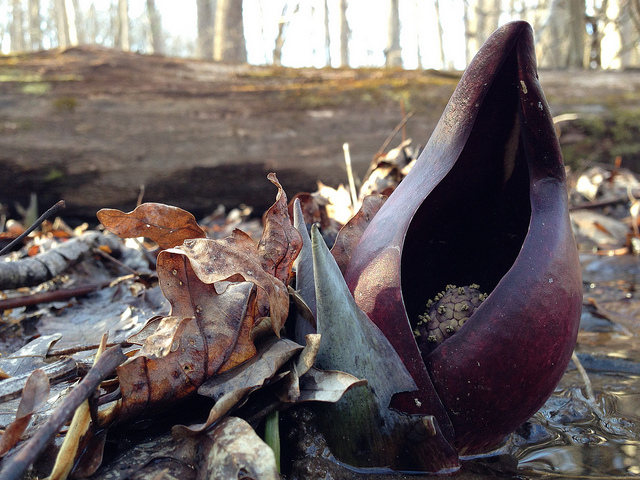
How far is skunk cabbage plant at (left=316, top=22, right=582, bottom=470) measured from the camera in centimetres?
88

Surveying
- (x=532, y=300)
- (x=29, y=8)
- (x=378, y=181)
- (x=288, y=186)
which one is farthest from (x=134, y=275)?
(x=29, y=8)

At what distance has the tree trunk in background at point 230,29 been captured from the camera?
25.8 ft

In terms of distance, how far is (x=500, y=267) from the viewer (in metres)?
1.20

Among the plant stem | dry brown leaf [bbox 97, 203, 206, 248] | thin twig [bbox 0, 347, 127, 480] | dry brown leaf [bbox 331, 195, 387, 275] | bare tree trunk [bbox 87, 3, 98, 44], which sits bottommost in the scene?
the plant stem

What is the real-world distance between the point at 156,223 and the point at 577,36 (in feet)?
16.1

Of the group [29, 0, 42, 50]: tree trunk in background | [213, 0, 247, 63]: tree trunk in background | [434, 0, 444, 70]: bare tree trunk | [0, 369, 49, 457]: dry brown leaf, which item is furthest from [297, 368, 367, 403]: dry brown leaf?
[29, 0, 42, 50]: tree trunk in background

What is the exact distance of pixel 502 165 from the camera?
1.13 m

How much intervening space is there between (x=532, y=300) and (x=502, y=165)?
37cm

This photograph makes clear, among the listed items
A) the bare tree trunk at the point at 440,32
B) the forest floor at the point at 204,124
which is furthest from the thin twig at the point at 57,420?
the bare tree trunk at the point at 440,32

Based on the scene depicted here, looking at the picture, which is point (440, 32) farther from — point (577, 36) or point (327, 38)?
point (577, 36)

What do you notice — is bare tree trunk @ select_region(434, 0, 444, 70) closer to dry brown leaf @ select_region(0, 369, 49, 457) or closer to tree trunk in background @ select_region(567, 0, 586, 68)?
tree trunk in background @ select_region(567, 0, 586, 68)

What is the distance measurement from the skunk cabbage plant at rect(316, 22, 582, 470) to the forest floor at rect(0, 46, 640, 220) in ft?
8.05

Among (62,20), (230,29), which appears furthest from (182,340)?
(62,20)

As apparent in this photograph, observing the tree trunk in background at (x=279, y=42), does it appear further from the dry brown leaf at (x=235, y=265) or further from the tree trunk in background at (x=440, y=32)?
the tree trunk in background at (x=440, y=32)
